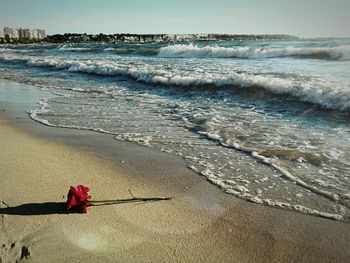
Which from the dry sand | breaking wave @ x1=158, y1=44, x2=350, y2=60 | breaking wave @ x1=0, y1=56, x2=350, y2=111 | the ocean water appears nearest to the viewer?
the dry sand

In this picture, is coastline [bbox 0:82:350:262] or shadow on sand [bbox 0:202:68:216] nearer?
coastline [bbox 0:82:350:262]

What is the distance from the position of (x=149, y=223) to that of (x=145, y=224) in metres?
0.04

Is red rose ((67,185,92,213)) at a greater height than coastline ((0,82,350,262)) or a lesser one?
greater

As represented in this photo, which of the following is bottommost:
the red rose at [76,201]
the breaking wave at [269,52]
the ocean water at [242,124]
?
the ocean water at [242,124]

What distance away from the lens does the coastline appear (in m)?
2.98

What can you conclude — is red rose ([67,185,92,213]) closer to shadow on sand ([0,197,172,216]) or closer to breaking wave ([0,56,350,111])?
shadow on sand ([0,197,172,216])

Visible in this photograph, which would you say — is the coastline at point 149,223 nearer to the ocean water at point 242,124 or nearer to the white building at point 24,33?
the ocean water at point 242,124

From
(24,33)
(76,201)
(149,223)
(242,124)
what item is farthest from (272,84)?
(24,33)

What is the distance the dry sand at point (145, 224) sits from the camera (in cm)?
297

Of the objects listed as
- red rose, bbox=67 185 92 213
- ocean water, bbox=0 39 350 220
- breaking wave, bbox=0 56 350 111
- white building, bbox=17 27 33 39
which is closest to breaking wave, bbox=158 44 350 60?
ocean water, bbox=0 39 350 220

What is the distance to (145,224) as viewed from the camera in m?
3.41

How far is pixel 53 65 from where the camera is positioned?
22469 mm

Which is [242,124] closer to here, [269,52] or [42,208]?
[42,208]

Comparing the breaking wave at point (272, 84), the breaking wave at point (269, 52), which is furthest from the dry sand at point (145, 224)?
the breaking wave at point (269, 52)
